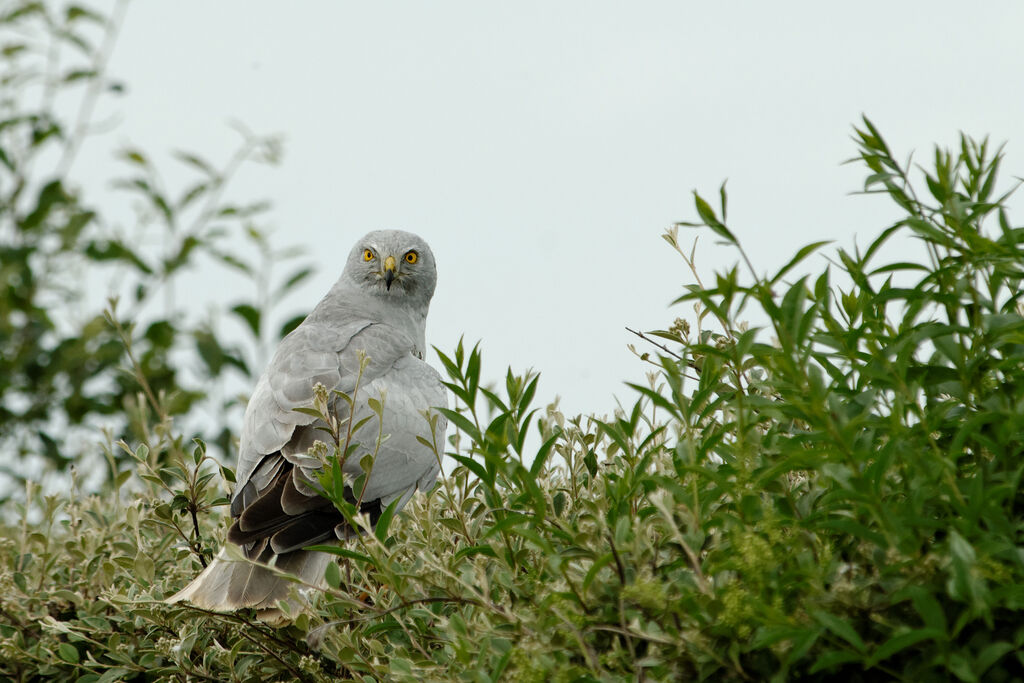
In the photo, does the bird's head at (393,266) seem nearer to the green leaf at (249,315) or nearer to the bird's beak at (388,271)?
the bird's beak at (388,271)

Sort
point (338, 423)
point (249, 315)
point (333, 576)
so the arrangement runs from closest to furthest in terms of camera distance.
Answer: point (333, 576)
point (338, 423)
point (249, 315)

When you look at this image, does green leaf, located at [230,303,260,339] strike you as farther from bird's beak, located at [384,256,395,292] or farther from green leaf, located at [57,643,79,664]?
green leaf, located at [57,643,79,664]

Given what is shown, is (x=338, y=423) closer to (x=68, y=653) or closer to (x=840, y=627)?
(x=68, y=653)

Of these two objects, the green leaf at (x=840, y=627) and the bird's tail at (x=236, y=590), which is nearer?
the green leaf at (x=840, y=627)

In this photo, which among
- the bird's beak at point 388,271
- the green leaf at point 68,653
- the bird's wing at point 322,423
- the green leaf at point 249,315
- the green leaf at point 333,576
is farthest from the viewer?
the green leaf at point 249,315

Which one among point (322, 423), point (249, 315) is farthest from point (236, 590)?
point (249, 315)

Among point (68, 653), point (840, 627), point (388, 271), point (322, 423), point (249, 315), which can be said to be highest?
point (388, 271)

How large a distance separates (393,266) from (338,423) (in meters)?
3.55

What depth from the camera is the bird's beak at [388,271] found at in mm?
6121

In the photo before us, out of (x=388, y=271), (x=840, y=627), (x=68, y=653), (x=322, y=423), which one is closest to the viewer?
(x=840, y=627)

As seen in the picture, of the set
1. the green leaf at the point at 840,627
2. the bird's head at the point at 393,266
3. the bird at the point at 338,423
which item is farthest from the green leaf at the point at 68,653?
the bird's head at the point at 393,266

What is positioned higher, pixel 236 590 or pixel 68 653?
pixel 236 590

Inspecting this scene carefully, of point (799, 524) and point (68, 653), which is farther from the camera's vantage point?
point (68, 653)

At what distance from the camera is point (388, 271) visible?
20.1ft
